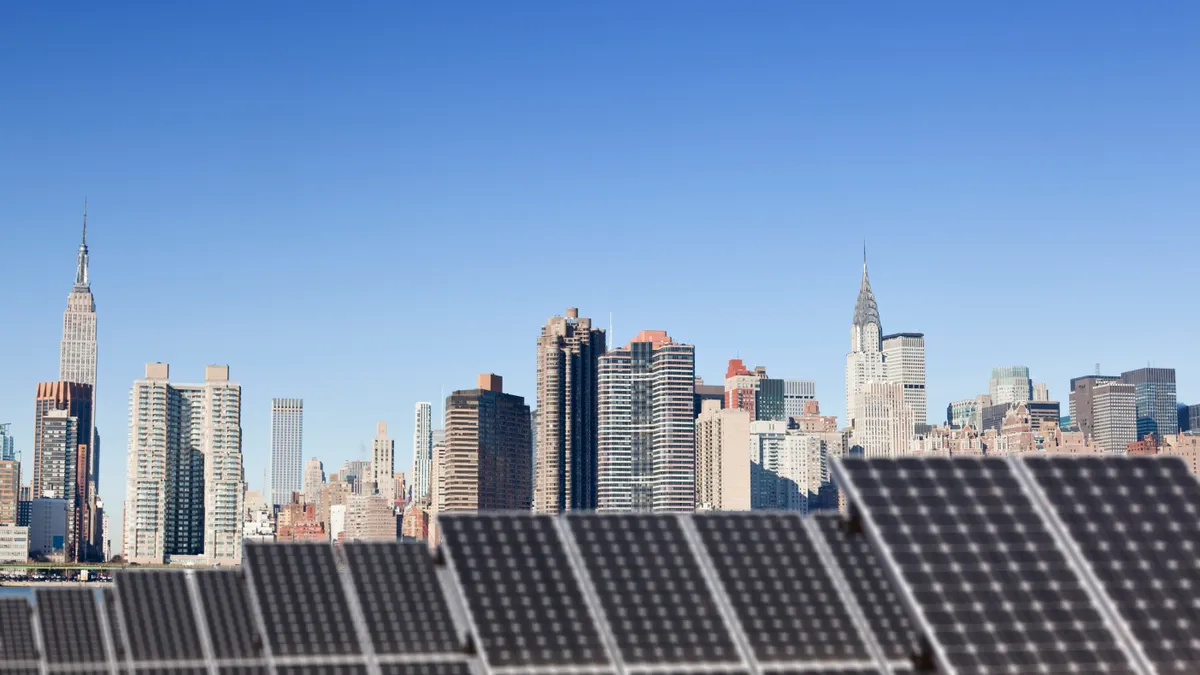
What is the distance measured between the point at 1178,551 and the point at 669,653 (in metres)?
11.0

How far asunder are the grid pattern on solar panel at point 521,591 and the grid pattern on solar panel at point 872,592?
5541mm

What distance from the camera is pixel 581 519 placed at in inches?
1394

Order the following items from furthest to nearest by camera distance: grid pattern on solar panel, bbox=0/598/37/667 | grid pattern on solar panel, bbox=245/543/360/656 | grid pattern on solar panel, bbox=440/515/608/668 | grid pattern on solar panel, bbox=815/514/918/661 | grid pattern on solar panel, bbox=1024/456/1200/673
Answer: grid pattern on solar panel, bbox=0/598/37/667, grid pattern on solar panel, bbox=245/543/360/656, grid pattern on solar panel, bbox=815/514/918/661, grid pattern on solar panel, bbox=440/515/608/668, grid pattern on solar panel, bbox=1024/456/1200/673

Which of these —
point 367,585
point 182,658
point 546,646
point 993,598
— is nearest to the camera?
point 993,598

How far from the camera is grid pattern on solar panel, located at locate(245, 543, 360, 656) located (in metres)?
43.9

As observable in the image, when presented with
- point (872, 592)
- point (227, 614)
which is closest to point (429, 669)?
point (872, 592)

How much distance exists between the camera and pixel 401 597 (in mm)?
45281

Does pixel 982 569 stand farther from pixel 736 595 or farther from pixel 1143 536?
pixel 736 595

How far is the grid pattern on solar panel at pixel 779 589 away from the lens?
109 feet

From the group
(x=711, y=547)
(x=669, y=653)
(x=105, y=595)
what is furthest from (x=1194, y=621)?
(x=105, y=595)

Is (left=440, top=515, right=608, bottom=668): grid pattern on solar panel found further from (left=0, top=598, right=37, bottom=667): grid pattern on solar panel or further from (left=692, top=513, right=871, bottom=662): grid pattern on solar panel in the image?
(left=0, top=598, right=37, bottom=667): grid pattern on solar panel

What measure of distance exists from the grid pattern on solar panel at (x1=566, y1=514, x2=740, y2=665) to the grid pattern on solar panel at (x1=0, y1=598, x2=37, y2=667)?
26788 millimetres

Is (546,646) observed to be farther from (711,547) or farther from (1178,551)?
(1178,551)

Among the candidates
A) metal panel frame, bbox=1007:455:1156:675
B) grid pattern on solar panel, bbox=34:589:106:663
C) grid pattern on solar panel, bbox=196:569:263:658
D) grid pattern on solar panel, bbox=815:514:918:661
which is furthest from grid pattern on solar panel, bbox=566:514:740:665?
grid pattern on solar panel, bbox=34:589:106:663
